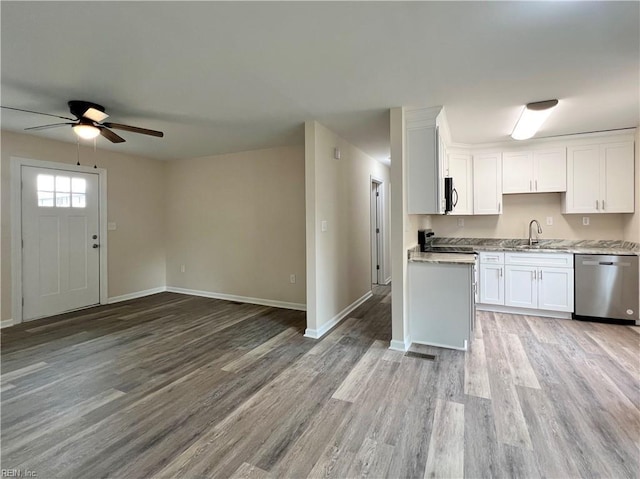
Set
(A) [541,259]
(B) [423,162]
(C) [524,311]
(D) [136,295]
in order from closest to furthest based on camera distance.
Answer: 1. (B) [423,162]
2. (A) [541,259]
3. (C) [524,311]
4. (D) [136,295]

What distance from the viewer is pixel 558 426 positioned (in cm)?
196

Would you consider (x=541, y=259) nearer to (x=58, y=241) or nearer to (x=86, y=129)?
(x=86, y=129)

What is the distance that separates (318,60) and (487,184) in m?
3.46

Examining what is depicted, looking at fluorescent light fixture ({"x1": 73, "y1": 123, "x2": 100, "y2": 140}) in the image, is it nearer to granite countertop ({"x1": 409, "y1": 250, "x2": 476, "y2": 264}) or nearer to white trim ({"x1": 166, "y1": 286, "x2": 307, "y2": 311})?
white trim ({"x1": 166, "y1": 286, "x2": 307, "y2": 311})

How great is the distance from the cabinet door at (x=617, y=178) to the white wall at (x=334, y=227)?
3.08m

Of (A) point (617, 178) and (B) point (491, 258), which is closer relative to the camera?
(A) point (617, 178)

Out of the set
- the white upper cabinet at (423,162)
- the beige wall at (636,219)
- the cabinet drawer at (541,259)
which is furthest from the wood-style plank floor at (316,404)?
the white upper cabinet at (423,162)

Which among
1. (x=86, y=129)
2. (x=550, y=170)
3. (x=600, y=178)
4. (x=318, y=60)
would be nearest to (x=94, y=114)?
(x=86, y=129)

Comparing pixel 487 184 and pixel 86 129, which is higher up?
pixel 86 129

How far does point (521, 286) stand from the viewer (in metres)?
4.20

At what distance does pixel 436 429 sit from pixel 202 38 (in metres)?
2.78

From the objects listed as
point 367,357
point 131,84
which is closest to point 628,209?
point 367,357

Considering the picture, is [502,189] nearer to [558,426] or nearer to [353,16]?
[558,426]

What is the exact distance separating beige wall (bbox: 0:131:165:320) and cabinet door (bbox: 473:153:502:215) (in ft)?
17.4
